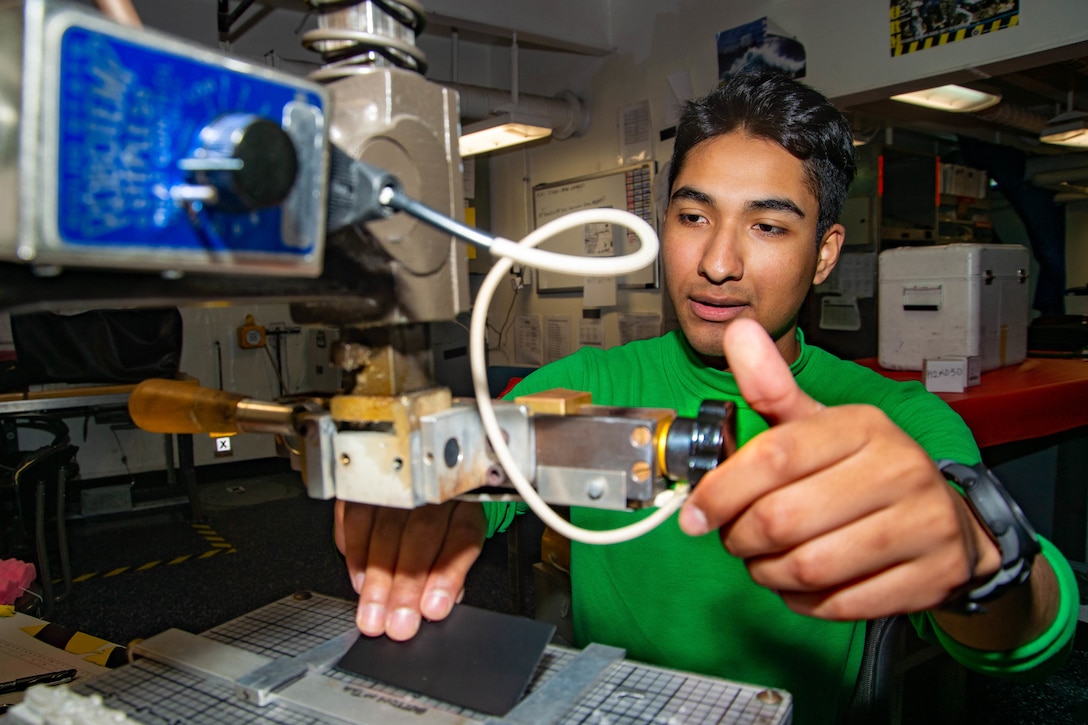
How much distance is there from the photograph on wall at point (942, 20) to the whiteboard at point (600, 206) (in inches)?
57.4

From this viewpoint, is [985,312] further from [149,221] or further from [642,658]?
[149,221]

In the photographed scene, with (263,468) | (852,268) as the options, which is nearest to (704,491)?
(852,268)

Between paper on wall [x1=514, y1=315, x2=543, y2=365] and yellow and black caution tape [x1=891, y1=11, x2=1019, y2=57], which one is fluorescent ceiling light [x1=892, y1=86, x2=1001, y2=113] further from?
paper on wall [x1=514, y1=315, x2=543, y2=365]

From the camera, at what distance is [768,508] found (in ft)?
1.53

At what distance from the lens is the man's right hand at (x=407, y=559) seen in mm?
694

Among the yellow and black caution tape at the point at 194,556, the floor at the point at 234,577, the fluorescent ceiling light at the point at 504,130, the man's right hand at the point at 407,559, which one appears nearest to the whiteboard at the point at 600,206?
the fluorescent ceiling light at the point at 504,130

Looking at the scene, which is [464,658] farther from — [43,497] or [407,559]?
[43,497]

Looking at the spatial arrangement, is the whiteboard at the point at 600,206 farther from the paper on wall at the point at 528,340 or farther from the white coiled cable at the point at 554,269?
the white coiled cable at the point at 554,269

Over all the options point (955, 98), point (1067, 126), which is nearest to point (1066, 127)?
point (1067, 126)

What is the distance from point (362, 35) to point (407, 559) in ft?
1.64

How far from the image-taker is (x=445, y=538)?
0.75 metres

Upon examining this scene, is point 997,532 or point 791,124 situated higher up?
point 791,124

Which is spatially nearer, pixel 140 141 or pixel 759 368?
pixel 140 141

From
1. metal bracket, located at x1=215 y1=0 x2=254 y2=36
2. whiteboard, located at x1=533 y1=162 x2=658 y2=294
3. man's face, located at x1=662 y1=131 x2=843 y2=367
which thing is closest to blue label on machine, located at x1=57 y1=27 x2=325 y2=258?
man's face, located at x1=662 y1=131 x2=843 y2=367
